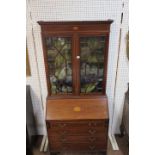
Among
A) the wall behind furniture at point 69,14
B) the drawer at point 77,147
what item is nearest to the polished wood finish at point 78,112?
the drawer at point 77,147

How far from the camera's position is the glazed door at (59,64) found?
1777mm

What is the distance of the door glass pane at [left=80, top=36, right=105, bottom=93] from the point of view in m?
1.78

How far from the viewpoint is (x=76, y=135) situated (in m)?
1.89

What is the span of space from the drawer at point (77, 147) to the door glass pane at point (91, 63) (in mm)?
600

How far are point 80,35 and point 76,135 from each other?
106 cm

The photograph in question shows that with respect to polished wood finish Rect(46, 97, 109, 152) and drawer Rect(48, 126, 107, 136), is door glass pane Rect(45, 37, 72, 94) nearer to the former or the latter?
polished wood finish Rect(46, 97, 109, 152)

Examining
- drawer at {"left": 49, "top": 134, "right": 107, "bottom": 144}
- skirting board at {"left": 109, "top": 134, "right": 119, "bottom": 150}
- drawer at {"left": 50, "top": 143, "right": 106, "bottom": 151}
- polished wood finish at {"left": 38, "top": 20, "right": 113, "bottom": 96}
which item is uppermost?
polished wood finish at {"left": 38, "top": 20, "right": 113, "bottom": 96}

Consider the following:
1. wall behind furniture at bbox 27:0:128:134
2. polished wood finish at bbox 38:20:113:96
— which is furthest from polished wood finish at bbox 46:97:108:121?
polished wood finish at bbox 38:20:113:96

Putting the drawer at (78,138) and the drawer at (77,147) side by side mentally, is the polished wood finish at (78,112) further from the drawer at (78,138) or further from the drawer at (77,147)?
the drawer at (77,147)

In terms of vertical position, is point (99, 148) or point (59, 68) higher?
point (59, 68)
